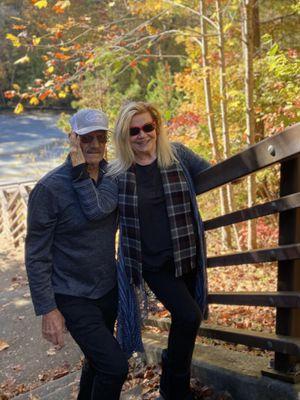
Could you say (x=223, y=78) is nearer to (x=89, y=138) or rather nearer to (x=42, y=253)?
(x=89, y=138)

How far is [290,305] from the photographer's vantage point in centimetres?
233

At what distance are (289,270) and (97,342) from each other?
1.04m

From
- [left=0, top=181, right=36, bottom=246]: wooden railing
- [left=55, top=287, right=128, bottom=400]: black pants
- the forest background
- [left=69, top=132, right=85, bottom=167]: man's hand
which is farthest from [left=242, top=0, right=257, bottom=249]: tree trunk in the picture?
[left=0, top=181, right=36, bottom=246]: wooden railing

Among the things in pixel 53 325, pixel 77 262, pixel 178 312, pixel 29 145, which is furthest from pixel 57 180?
pixel 29 145

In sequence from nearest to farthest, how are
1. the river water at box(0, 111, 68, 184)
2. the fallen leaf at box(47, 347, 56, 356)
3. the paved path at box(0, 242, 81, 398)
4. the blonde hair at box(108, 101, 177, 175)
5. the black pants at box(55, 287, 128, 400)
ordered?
the black pants at box(55, 287, 128, 400) < the blonde hair at box(108, 101, 177, 175) < the paved path at box(0, 242, 81, 398) < the fallen leaf at box(47, 347, 56, 356) < the river water at box(0, 111, 68, 184)

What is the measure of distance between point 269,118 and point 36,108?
30.6 meters

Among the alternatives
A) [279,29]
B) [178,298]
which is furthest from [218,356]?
[279,29]

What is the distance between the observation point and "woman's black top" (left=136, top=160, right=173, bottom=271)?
104 inches

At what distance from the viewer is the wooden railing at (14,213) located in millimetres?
14053

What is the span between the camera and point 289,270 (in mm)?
2365

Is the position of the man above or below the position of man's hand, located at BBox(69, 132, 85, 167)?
below

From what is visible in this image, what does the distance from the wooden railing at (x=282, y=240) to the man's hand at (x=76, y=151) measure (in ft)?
2.50

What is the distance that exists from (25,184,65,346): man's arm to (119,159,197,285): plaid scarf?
0.43 meters

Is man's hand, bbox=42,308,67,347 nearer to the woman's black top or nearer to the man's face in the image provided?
the woman's black top
